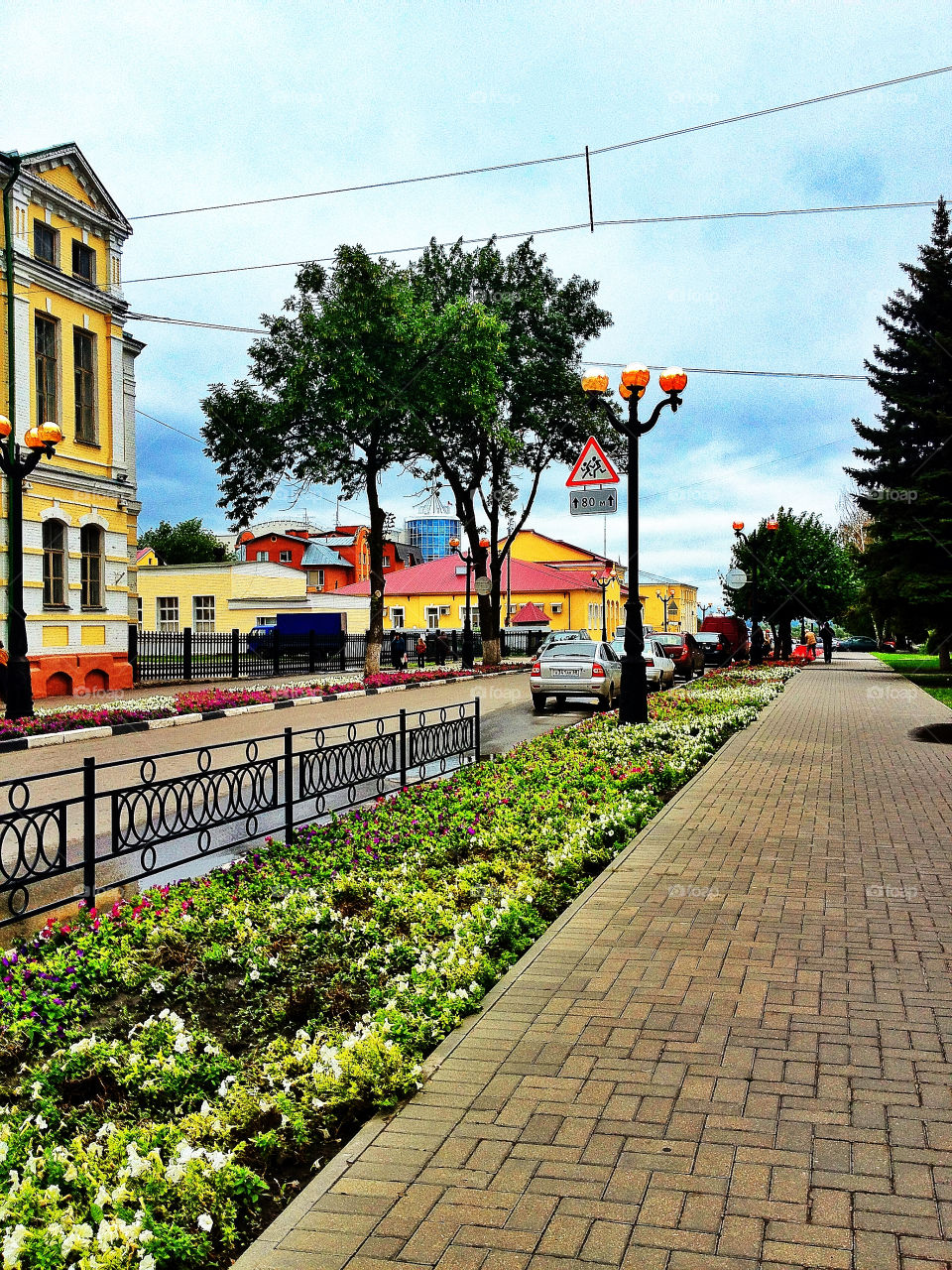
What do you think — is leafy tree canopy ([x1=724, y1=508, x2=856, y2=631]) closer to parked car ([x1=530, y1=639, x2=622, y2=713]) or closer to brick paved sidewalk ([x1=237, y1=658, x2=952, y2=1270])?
parked car ([x1=530, y1=639, x2=622, y2=713])

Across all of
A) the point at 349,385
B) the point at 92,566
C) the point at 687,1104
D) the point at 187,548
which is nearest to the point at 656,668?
the point at 349,385

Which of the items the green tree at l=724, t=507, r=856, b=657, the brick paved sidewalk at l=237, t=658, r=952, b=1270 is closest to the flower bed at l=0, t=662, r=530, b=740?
the brick paved sidewalk at l=237, t=658, r=952, b=1270

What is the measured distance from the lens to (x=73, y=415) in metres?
22.7

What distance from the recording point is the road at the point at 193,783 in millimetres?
6426

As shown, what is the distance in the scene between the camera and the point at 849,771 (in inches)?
443

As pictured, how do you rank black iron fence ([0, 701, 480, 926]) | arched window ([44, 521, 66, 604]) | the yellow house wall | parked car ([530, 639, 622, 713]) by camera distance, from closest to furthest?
black iron fence ([0, 701, 480, 926]), parked car ([530, 639, 622, 713]), arched window ([44, 521, 66, 604]), the yellow house wall

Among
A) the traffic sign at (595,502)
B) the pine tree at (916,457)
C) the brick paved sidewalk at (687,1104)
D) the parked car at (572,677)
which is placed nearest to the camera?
the brick paved sidewalk at (687,1104)

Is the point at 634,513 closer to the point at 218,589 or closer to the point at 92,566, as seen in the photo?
the point at 92,566

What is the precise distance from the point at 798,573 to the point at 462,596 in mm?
23604

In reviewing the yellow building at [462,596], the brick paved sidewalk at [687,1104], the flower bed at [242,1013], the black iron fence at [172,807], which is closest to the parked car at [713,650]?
the yellow building at [462,596]

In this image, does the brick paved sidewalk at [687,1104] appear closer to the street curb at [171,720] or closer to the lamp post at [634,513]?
the lamp post at [634,513]

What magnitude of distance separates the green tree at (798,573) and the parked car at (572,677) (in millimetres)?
22846

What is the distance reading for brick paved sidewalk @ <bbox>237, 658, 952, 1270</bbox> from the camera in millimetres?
2709

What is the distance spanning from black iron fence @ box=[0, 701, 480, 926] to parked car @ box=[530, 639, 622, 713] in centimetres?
774
